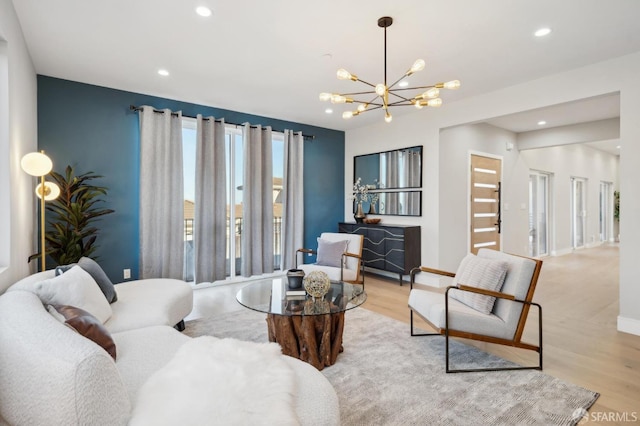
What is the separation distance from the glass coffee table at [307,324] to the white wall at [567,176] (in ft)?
20.0

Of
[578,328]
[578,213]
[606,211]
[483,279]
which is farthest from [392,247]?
[606,211]

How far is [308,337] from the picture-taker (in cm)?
240

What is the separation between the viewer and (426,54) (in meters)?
3.15

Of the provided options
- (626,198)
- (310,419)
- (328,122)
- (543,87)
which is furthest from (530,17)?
(328,122)

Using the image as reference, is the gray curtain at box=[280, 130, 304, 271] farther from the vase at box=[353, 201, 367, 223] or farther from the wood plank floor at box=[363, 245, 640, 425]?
the wood plank floor at box=[363, 245, 640, 425]

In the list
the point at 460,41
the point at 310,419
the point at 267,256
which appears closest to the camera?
the point at 310,419

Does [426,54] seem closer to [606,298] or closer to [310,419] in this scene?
[310,419]

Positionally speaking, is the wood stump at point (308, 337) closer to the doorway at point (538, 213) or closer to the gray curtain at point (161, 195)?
the gray curtain at point (161, 195)

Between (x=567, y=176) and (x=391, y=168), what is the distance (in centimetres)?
555

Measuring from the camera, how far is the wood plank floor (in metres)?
2.17

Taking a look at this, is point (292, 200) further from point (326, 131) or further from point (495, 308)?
point (495, 308)

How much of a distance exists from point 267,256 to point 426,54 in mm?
3545

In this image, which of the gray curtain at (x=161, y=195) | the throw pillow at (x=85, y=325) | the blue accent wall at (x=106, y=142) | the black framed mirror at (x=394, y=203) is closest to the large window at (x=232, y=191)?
the gray curtain at (x=161, y=195)

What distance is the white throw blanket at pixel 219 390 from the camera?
1.11 metres
